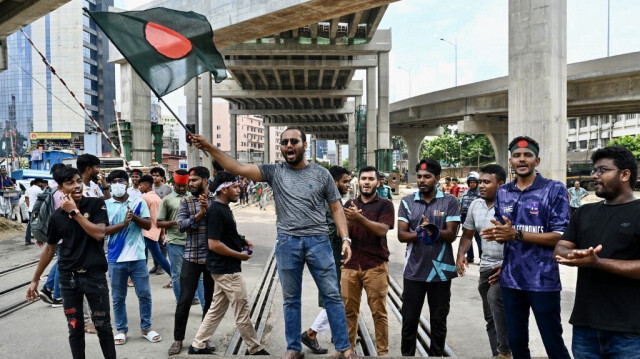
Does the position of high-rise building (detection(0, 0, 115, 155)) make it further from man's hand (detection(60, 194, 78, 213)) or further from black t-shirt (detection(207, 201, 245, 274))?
man's hand (detection(60, 194, 78, 213))

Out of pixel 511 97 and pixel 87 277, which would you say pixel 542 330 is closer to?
pixel 87 277

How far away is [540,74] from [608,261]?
35.1ft

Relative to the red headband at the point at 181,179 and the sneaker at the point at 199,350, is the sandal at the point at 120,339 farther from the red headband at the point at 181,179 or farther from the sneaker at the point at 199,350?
Result: the red headband at the point at 181,179

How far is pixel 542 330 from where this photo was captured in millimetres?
3201

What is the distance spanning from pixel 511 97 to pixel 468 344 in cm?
917

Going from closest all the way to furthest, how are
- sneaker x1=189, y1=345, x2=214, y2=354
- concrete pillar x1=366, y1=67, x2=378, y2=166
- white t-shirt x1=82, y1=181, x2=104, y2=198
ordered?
sneaker x1=189, y1=345, x2=214, y2=354
white t-shirt x1=82, y1=181, x2=104, y2=198
concrete pillar x1=366, y1=67, x2=378, y2=166

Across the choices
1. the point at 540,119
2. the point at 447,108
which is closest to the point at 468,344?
the point at 540,119

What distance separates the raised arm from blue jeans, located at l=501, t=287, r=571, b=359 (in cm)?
202

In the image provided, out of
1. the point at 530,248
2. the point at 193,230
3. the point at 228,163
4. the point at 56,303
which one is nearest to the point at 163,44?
the point at 228,163

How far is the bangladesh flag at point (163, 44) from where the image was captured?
398cm

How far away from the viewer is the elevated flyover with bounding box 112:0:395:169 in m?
15.0

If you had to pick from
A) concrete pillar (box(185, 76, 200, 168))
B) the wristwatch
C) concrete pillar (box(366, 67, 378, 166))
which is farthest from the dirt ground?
concrete pillar (box(366, 67, 378, 166))

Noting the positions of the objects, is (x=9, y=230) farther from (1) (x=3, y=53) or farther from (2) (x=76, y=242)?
(2) (x=76, y=242)

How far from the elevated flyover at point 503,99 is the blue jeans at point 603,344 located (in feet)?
81.5
